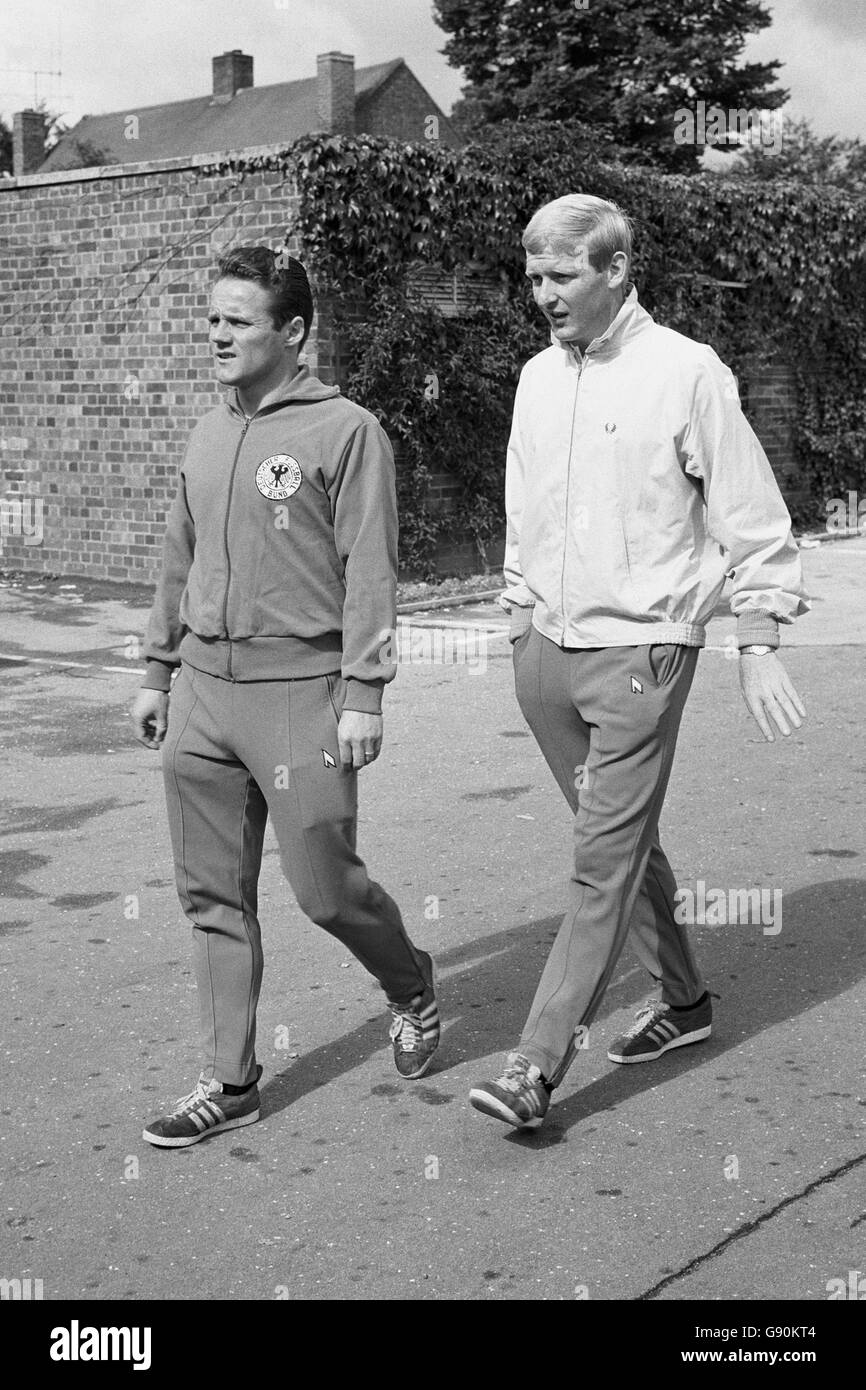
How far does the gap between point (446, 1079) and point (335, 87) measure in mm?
41645

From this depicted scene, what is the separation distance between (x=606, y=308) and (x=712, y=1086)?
1870mm

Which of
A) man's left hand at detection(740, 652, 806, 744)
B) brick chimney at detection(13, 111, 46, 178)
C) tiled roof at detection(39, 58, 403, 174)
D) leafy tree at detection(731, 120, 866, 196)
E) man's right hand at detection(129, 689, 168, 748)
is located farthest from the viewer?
brick chimney at detection(13, 111, 46, 178)

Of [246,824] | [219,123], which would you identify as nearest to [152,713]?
[246,824]

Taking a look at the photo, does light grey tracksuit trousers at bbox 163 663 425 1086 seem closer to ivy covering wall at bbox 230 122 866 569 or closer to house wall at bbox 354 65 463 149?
ivy covering wall at bbox 230 122 866 569

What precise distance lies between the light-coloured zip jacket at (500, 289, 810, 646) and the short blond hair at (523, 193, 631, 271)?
14 centimetres

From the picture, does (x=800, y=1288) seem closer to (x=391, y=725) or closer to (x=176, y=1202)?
(x=176, y=1202)

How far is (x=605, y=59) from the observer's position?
4603 cm

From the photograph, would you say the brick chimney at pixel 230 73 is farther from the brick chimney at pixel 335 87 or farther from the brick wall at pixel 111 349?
the brick wall at pixel 111 349

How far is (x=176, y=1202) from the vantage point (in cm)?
365

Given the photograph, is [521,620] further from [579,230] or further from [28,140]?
[28,140]

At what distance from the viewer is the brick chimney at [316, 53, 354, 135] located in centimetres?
4197

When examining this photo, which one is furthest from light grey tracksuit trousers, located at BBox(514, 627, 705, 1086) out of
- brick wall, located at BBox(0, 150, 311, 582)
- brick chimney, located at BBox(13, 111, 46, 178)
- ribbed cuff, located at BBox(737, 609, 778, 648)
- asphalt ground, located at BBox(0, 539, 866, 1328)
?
brick chimney, located at BBox(13, 111, 46, 178)

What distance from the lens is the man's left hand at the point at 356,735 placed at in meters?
3.86

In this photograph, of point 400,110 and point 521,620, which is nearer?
point 521,620
